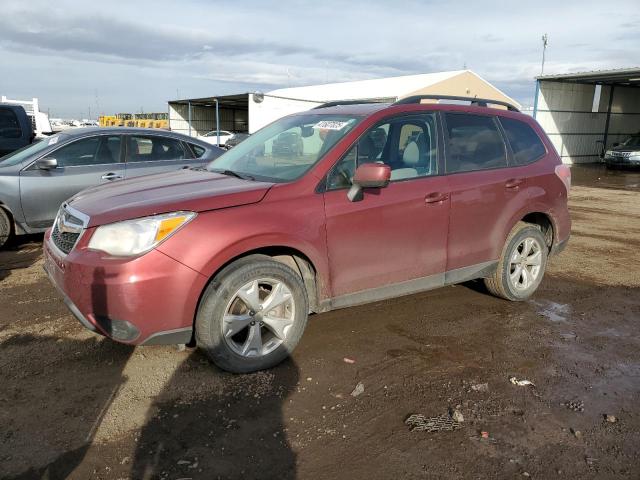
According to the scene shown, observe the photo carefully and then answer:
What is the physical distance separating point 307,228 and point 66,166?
4.71m

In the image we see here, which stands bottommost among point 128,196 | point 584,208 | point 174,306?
point 584,208

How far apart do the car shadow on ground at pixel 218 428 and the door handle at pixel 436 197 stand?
5.53 ft

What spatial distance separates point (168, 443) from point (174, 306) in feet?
2.57

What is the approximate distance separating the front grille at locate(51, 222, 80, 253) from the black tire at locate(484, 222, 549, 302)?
359 cm

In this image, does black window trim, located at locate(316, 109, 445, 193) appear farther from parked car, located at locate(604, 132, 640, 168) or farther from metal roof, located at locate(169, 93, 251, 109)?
metal roof, located at locate(169, 93, 251, 109)

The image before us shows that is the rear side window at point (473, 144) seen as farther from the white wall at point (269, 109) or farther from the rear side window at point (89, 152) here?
the white wall at point (269, 109)

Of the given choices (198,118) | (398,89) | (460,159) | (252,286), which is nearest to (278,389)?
(252,286)

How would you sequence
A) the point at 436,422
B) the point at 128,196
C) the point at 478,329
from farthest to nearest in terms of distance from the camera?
the point at 478,329 → the point at 128,196 → the point at 436,422

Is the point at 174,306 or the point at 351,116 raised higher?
the point at 351,116

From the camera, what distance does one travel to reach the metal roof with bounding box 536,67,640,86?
2175 centimetres

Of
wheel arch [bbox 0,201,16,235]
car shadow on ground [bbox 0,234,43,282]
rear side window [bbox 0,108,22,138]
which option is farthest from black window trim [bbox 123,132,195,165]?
rear side window [bbox 0,108,22,138]

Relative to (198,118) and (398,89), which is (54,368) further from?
(198,118)

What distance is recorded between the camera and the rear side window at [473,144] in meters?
4.38

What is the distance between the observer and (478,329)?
4.36 m
